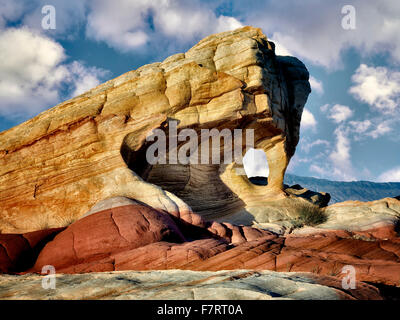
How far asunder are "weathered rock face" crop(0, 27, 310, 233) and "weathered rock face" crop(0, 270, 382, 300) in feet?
19.6

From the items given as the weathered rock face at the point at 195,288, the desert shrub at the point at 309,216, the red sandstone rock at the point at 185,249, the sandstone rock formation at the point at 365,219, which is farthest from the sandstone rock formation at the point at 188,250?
the desert shrub at the point at 309,216

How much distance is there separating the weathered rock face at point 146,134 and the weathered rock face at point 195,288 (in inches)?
235

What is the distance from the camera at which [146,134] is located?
1417 cm

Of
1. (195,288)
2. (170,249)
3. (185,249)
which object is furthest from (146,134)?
(195,288)

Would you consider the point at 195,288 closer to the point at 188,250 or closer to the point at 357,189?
the point at 188,250

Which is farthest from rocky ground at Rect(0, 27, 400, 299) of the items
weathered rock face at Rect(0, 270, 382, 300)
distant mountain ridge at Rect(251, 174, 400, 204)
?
distant mountain ridge at Rect(251, 174, 400, 204)

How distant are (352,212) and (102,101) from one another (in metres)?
13.6

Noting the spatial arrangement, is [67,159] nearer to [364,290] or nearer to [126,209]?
[126,209]

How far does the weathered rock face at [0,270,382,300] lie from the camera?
417cm

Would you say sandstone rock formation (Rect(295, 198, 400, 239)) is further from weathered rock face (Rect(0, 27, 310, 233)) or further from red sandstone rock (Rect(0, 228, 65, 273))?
red sandstone rock (Rect(0, 228, 65, 273))

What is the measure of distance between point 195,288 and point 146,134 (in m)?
10.4
